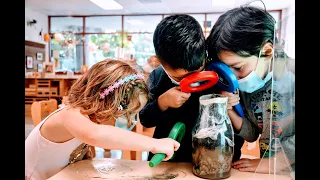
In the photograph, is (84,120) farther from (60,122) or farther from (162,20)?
(162,20)

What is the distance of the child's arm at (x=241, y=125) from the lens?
876 millimetres

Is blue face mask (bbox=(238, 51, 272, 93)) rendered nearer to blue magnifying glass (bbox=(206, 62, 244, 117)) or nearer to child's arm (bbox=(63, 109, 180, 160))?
blue magnifying glass (bbox=(206, 62, 244, 117))

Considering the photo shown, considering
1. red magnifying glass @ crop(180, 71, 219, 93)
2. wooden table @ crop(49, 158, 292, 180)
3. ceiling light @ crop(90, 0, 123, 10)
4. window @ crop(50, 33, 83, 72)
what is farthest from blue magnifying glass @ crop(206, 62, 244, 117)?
window @ crop(50, 33, 83, 72)

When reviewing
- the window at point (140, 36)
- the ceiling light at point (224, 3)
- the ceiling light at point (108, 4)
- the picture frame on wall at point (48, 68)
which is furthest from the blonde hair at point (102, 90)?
the picture frame on wall at point (48, 68)

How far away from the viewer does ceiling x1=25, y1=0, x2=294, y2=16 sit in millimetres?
875

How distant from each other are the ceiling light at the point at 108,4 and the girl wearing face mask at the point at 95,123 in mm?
202

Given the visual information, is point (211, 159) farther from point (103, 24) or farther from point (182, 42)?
point (103, 24)

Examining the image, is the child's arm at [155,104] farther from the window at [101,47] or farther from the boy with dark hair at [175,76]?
the window at [101,47]

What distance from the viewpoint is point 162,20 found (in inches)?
34.8

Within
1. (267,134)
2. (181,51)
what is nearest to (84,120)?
(181,51)

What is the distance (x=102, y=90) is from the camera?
Answer: 833 millimetres

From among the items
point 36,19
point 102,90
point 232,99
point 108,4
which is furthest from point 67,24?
point 232,99

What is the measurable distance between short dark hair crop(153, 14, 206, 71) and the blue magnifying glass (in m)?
0.04

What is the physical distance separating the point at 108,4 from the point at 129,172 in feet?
1.72
